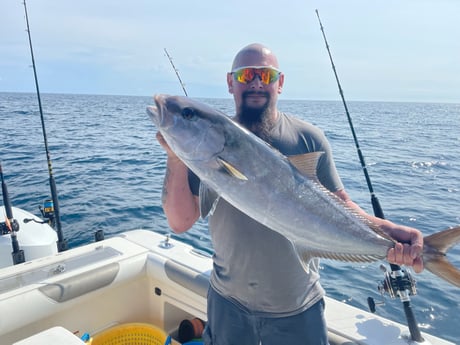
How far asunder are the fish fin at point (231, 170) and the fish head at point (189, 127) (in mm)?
69

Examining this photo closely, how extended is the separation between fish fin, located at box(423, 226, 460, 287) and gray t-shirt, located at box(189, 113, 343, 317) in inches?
25.6

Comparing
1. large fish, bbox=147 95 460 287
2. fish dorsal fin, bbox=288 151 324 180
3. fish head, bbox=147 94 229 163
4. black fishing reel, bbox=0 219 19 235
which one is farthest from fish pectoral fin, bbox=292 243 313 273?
black fishing reel, bbox=0 219 19 235

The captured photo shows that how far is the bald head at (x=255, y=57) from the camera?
97.6 inches

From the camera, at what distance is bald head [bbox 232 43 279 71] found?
8.13 feet

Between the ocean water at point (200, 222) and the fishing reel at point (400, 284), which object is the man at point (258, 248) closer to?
the fishing reel at point (400, 284)

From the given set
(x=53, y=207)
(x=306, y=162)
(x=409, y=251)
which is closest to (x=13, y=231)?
(x=53, y=207)

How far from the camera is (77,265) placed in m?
3.83

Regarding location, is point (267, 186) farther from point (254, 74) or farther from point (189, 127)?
point (254, 74)

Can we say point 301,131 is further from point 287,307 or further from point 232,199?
point 287,307

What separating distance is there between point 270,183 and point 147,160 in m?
14.6

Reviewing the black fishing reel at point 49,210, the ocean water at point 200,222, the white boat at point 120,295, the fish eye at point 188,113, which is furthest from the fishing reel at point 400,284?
the black fishing reel at point 49,210

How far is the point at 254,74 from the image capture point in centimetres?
245

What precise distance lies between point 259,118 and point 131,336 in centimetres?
261

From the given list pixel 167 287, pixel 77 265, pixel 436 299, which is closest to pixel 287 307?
pixel 167 287
